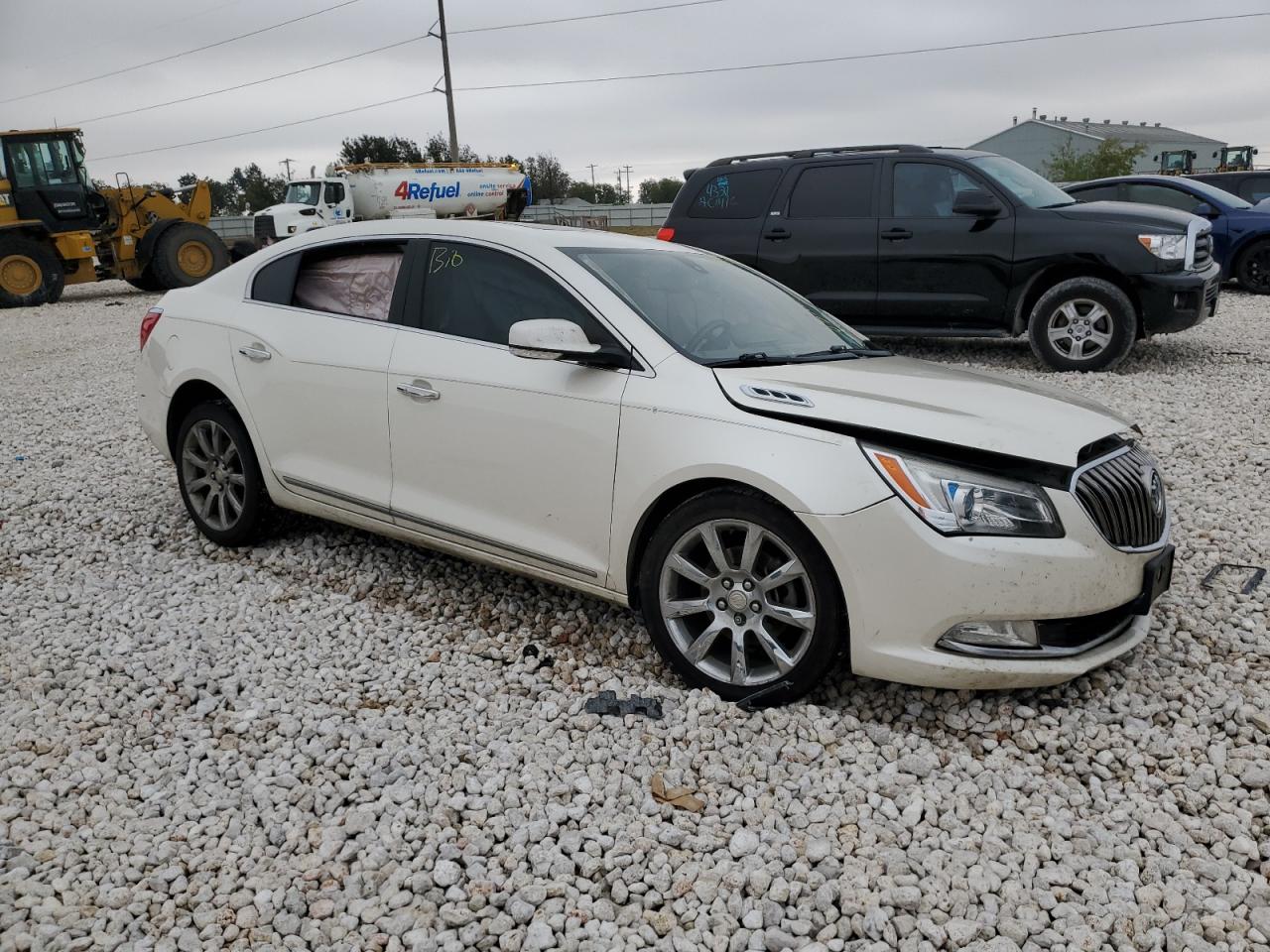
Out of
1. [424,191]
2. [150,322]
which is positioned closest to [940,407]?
[150,322]

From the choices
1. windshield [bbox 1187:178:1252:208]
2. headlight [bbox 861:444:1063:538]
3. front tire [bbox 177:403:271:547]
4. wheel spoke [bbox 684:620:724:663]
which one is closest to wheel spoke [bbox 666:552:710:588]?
wheel spoke [bbox 684:620:724:663]

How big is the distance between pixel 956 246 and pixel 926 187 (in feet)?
2.23

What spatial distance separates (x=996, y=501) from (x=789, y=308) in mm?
1692

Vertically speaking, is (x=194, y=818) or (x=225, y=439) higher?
(x=225, y=439)

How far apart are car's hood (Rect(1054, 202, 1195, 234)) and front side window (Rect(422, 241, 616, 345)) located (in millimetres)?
6480

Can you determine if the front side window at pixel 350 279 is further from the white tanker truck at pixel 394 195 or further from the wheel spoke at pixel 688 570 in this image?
the white tanker truck at pixel 394 195

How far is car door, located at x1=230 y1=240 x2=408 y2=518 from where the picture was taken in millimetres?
4281

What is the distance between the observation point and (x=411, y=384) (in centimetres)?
409

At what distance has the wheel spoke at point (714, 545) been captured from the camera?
10.9ft

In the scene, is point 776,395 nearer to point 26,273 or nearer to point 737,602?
Answer: point 737,602

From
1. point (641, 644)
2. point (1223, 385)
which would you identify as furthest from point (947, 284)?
point (641, 644)

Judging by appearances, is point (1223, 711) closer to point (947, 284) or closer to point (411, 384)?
point (411, 384)

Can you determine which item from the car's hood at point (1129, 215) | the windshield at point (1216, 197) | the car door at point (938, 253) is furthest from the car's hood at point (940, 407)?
the windshield at point (1216, 197)

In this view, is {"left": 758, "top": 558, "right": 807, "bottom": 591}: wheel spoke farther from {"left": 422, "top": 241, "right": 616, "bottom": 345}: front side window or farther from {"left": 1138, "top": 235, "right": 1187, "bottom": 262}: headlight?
{"left": 1138, "top": 235, "right": 1187, "bottom": 262}: headlight
